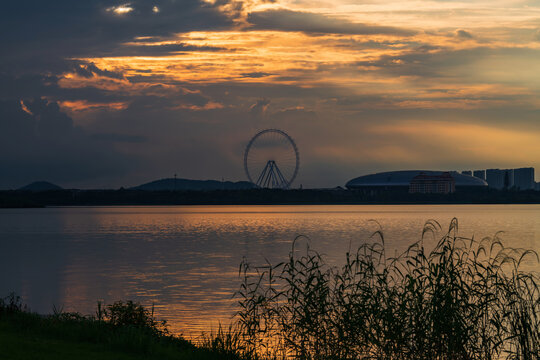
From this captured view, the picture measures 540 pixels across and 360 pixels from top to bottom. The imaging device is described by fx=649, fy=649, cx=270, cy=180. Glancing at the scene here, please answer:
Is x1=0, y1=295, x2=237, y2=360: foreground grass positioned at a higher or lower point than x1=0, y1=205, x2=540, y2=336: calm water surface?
higher

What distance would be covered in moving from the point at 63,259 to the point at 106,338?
46321mm

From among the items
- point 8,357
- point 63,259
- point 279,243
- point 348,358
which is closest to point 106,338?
point 8,357

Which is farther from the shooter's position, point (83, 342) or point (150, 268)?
point (150, 268)

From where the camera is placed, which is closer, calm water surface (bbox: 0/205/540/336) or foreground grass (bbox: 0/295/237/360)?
foreground grass (bbox: 0/295/237/360)

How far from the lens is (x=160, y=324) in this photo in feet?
83.8

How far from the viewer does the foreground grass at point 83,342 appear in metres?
15.1

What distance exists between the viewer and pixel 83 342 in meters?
17.2

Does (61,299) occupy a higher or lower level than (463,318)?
lower

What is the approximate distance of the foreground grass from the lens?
595 inches

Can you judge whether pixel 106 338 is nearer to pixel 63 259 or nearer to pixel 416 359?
pixel 416 359

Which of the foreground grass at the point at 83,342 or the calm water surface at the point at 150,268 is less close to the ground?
the foreground grass at the point at 83,342

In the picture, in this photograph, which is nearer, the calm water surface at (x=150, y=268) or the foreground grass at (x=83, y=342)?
the foreground grass at (x=83, y=342)

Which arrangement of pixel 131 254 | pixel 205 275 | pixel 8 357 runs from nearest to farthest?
pixel 8 357 → pixel 205 275 → pixel 131 254

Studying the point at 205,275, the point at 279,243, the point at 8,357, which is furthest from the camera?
the point at 279,243
